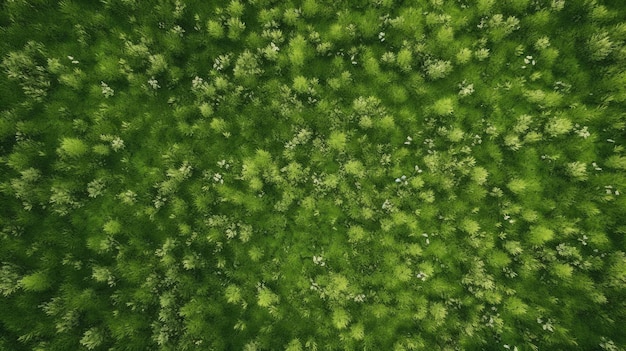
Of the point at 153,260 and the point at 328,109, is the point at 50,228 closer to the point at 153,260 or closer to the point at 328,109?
the point at 153,260

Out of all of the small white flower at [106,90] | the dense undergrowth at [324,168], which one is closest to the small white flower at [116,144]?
the dense undergrowth at [324,168]

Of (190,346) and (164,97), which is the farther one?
(164,97)

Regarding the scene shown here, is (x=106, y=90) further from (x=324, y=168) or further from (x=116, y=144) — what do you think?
(x=324, y=168)

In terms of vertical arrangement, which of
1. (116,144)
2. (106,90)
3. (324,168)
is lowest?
(324,168)

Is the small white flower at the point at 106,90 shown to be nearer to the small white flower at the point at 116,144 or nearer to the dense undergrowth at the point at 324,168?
the dense undergrowth at the point at 324,168

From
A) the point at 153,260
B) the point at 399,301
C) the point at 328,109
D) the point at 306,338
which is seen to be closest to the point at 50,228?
the point at 153,260

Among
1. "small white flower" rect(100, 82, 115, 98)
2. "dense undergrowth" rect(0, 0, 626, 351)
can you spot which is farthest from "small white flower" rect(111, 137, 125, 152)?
"small white flower" rect(100, 82, 115, 98)

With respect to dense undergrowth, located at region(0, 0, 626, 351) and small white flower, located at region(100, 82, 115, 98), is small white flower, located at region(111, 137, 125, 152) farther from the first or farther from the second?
small white flower, located at region(100, 82, 115, 98)

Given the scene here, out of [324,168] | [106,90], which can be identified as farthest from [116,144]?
[324,168]

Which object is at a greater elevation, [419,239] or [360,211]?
[360,211]
